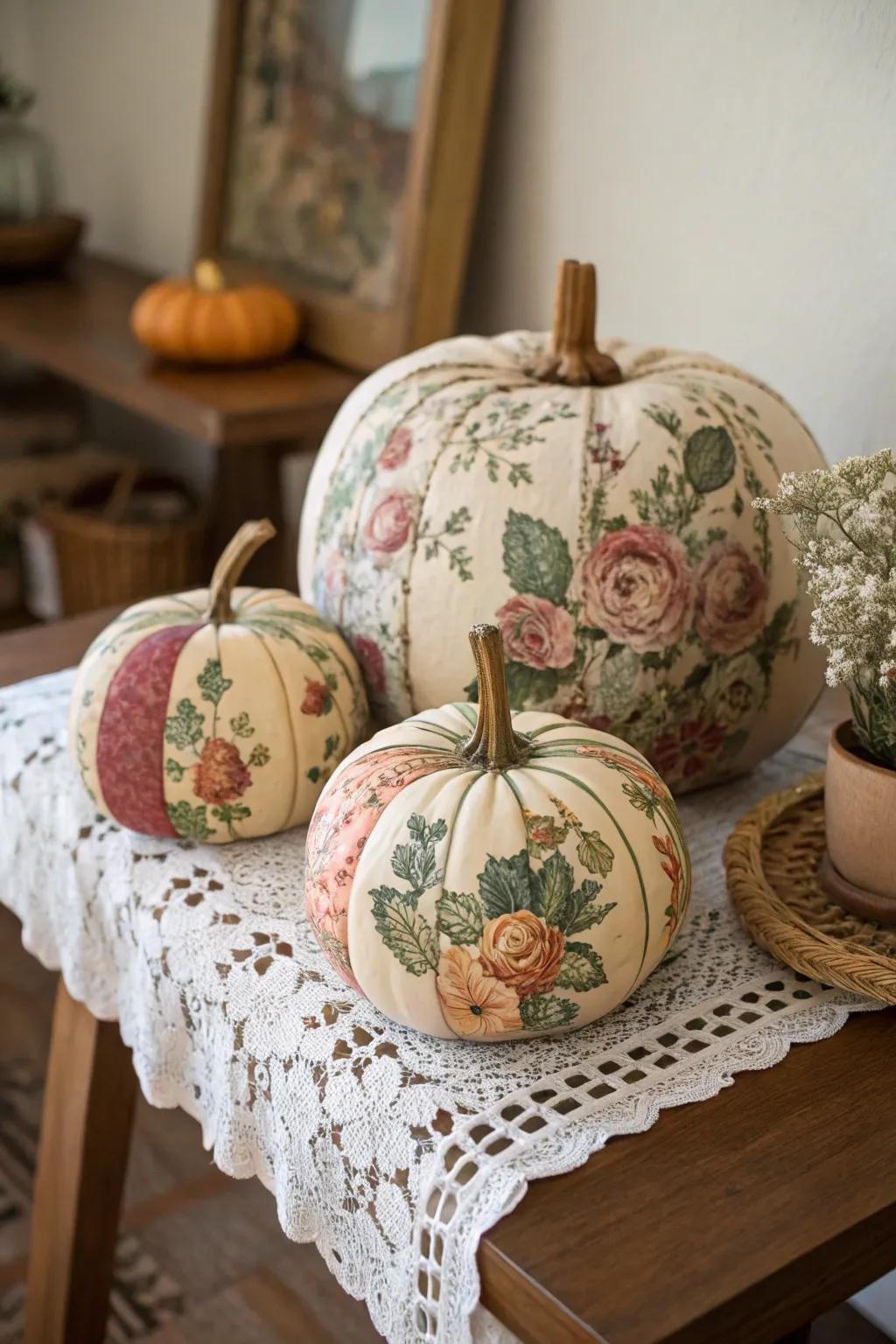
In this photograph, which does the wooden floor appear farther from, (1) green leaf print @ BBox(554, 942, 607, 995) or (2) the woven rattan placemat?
(1) green leaf print @ BBox(554, 942, 607, 995)

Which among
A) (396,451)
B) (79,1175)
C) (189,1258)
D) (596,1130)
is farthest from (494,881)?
(189,1258)

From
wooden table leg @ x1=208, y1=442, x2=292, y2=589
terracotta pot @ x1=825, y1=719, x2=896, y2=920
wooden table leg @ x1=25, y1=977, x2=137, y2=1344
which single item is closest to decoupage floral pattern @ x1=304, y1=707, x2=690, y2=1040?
terracotta pot @ x1=825, y1=719, x2=896, y2=920

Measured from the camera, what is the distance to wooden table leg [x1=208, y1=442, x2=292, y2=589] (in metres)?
1.66

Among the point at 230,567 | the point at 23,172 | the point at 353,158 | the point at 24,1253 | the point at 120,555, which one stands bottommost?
the point at 24,1253

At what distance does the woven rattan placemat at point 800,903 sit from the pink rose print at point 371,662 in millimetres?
235

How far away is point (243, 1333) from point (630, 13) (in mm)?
1190

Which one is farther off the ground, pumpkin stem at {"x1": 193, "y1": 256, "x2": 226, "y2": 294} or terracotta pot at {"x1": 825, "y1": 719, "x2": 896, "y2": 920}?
pumpkin stem at {"x1": 193, "y1": 256, "x2": 226, "y2": 294}

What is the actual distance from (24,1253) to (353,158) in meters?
1.13

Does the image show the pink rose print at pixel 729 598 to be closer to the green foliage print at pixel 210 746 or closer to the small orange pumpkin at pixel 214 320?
the green foliage print at pixel 210 746

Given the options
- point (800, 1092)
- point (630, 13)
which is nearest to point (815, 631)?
point (800, 1092)

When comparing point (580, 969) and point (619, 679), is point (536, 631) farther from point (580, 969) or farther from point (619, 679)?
point (580, 969)

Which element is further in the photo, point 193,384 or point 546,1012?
point 193,384

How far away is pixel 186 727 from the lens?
78cm

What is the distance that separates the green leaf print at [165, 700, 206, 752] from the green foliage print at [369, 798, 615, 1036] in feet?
0.65
